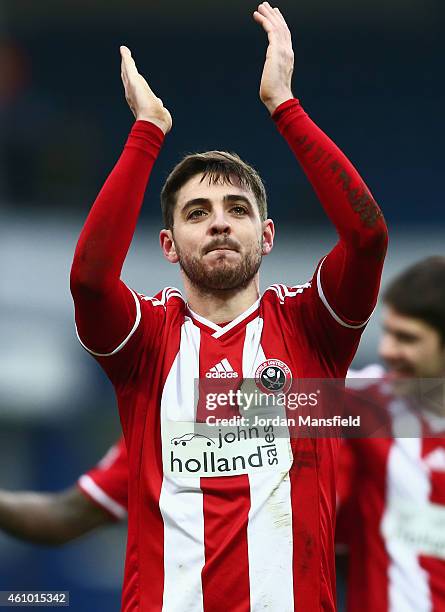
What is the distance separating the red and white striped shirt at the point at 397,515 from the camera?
257 centimetres

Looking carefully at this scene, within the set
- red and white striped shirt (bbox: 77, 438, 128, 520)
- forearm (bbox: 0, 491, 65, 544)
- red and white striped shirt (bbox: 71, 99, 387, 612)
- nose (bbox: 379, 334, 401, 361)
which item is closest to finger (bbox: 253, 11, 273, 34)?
red and white striped shirt (bbox: 71, 99, 387, 612)

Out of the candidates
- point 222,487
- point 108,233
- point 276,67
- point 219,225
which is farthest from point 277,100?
point 222,487

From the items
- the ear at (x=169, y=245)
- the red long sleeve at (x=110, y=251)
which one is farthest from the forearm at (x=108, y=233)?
the ear at (x=169, y=245)

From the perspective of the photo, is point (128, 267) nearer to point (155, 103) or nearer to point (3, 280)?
point (3, 280)

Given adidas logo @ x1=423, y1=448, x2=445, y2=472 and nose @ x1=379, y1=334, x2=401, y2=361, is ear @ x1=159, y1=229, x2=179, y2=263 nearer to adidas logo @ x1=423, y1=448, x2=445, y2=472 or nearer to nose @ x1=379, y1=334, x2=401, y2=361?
nose @ x1=379, y1=334, x2=401, y2=361

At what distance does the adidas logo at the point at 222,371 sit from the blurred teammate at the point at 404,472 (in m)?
0.39

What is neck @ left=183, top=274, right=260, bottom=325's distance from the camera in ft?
9.09

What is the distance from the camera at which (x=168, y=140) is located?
8.04 m

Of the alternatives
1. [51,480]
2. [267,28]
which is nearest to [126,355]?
[267,28]

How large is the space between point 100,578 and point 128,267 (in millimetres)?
2326

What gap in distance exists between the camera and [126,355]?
2.62m

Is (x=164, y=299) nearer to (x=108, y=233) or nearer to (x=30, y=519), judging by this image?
(x=108, y=233)

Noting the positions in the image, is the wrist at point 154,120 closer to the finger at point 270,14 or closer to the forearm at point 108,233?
the forearm at point 108,233

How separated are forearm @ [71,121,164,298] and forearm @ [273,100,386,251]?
43 centimetres
